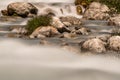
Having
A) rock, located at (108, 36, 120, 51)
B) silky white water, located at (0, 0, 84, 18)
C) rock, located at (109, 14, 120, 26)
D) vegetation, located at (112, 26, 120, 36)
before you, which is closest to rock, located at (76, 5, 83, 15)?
silky white water, located at (0, 0, 84, 18)

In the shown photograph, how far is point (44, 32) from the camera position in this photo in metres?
15.6

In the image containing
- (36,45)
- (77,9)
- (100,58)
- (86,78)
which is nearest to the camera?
(86,78)

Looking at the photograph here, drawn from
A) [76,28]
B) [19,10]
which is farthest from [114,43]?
[19,10]

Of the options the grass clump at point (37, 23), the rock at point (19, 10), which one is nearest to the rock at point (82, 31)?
A: the grass clump at point (37, 23)

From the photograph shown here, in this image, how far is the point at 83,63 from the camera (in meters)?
12.4

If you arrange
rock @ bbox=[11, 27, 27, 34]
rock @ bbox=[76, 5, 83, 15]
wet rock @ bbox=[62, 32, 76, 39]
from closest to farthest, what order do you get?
wet rock @ bbox=[62, 32, 76, 39] < rock @ bbox=[11, 27, 27, 34] < rock @ bbox=[76, 5, 83, 15]

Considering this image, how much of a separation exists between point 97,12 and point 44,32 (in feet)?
15.4

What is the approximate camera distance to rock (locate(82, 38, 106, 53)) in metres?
13.3

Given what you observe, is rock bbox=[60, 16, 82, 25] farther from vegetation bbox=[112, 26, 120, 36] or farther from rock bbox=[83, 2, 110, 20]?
vegetation bbox=[112, 26, 120, 36]

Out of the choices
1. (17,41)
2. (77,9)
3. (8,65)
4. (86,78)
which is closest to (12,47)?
(17,41)

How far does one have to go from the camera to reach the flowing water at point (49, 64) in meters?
11.3

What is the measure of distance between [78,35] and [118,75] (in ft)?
14.7

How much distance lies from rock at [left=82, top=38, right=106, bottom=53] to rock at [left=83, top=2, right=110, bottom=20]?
5.30m

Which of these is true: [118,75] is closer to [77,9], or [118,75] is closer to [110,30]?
[110,30]
